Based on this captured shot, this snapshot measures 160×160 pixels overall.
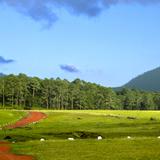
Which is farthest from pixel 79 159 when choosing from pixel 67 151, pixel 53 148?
pixel 53 148

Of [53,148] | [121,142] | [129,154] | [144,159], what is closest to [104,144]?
[121,142]

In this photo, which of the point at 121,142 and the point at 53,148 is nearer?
the point at 53,148

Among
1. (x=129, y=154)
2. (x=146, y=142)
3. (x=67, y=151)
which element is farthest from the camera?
(x=146, y=142)

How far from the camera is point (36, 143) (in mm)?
54469

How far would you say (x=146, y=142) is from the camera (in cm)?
5172

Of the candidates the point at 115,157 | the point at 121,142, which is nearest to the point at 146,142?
the point at 121,142

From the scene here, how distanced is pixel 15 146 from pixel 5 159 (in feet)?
37.5

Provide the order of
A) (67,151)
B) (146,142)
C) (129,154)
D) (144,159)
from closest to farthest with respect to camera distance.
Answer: (144,159), (129,154), (67,151), (146,142)

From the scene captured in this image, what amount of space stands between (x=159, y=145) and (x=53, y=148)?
10642 millimetres

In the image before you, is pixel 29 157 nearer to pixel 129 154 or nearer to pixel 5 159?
pixel 5 159

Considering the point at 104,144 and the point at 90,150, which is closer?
the point at 90,150

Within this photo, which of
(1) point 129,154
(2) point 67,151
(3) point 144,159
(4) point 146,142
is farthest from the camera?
(4) point 146,142

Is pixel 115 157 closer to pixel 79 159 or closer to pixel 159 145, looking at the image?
pixel 79 159

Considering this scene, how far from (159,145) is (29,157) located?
44.1 feet
